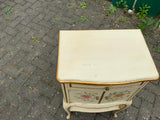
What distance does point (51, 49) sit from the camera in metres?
3.10

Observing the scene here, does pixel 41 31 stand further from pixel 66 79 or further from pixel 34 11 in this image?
pixel 66 79

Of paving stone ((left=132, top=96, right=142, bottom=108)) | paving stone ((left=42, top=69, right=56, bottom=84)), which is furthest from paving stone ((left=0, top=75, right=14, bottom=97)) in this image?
paving stone ((left=132, top=96, right=142, bottom=108))

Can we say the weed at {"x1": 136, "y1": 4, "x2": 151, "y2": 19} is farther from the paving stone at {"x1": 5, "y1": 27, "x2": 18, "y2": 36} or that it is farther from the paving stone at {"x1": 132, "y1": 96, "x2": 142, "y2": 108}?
the paving stone at {"x1": 5, "y1": 27, "x2": 18, "y2": 36}

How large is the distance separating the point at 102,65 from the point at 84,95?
18.3 inches

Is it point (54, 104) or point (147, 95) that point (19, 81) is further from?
point (147, 95)

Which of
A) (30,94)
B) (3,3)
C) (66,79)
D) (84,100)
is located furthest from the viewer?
(3,3)

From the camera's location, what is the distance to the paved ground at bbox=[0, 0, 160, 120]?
2385 mm

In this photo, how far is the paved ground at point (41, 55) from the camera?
238 centimetres

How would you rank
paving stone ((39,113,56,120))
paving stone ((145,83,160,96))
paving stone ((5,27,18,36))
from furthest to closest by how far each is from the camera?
paving stone ((5,27,18,36)), paving stone ((145,83,160,96)), paving stone ((39,113,56,120))

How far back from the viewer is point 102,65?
126 centimetres

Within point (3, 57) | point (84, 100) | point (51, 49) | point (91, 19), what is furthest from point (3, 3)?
point (84, 100)

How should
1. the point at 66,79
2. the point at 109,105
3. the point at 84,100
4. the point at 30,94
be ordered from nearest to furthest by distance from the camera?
the point at 66,79
the point at 84,100
the point at 109,105
the point at 30,94

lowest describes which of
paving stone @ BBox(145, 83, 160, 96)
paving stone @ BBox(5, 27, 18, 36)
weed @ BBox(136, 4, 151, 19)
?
paving stone @ BBox(145, 83, 160, 96)

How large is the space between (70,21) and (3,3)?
2211 millimetres
